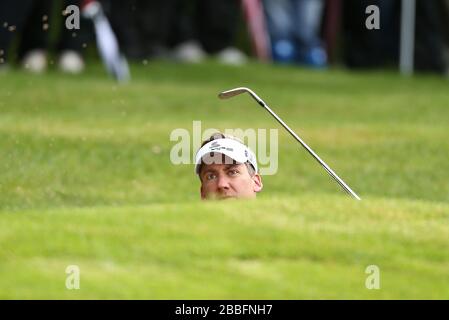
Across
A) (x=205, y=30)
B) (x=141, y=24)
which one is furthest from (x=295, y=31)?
(x=141, y=24)

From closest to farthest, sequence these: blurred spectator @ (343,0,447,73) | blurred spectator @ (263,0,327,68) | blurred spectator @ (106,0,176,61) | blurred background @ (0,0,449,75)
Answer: blurred background @ (0,0,449,75)
blurred spectator @ (106,0,176,61)
blurred spectator @ (343,0,447,73)
blurred spectator @ (263,0,327,68)

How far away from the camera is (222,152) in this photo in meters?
9.32

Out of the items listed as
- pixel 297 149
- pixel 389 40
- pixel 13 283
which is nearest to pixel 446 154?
pixel 297 149

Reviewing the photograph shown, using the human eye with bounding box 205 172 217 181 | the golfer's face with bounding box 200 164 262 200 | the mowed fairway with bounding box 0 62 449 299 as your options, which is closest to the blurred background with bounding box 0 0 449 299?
the mowed fairway with bounding box 0 62 449 299

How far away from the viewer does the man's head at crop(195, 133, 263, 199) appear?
9.30m

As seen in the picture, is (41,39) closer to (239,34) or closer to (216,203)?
(239,34)

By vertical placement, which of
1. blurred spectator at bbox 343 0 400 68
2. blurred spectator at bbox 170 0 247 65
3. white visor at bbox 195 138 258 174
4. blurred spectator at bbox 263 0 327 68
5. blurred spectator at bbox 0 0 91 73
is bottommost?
white visor at bbox 195 138 258 174

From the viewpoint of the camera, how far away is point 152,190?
12758mm

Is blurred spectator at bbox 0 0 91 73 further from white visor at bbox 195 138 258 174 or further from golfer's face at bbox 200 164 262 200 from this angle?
golfer's face at bbox 200 164 262 200

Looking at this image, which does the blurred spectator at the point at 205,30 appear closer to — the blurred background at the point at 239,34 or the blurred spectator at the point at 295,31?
the blurred background at the point at 239,34

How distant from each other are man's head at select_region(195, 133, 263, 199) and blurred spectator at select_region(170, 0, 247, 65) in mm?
15441

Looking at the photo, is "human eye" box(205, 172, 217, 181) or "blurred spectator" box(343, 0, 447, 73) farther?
"blurred spectator" box(343, 0, 447, 73)

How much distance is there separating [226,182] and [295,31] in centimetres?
1816

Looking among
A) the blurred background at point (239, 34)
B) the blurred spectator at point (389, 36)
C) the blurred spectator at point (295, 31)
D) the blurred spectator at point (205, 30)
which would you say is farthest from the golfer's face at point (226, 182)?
the blurred spectator at point (295, 31)
